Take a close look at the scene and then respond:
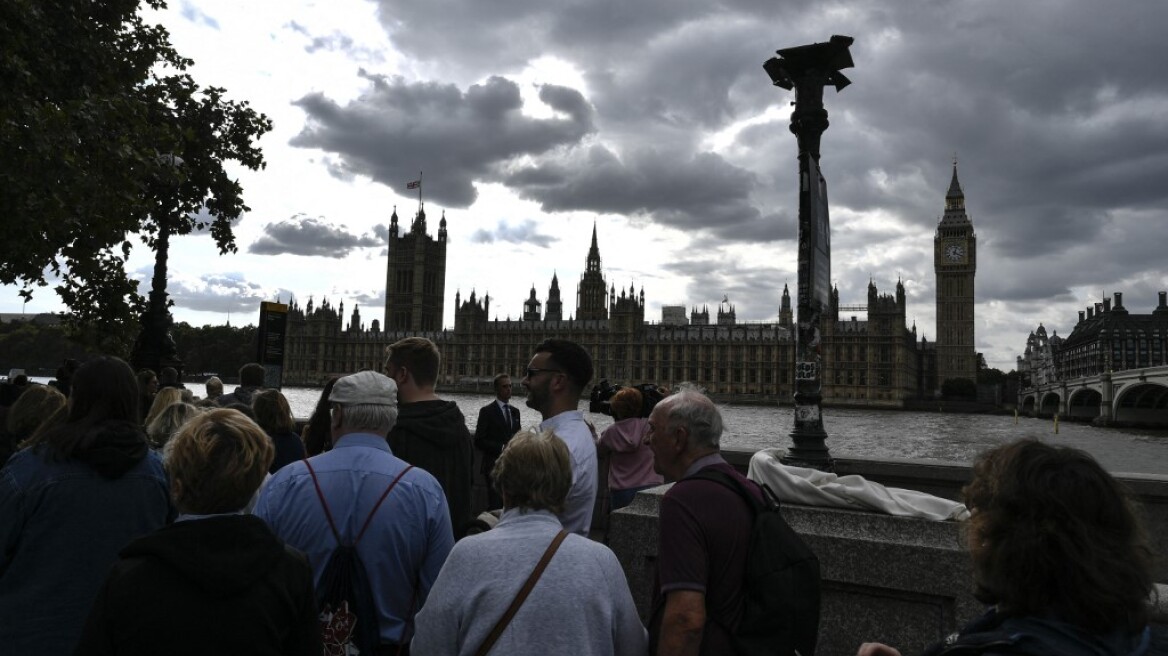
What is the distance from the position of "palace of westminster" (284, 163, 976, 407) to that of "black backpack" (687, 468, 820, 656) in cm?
9059

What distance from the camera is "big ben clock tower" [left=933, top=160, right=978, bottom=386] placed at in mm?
100125

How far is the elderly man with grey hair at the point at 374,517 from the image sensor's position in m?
2.50

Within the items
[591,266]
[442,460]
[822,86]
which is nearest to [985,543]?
[442,460]

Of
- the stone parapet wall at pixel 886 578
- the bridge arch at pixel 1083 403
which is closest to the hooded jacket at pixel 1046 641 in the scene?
the stone parapet wall at pixel 886 578

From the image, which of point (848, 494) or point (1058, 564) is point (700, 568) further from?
point (848, 494)

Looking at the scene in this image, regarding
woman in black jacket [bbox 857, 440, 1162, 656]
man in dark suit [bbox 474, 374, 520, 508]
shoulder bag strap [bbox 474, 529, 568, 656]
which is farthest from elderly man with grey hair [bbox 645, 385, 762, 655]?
man in dark suit [bbox 474, 374, 520, 508]

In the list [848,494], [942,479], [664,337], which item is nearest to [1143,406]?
[664,337]

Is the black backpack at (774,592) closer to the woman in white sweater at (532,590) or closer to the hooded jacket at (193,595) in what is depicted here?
the woman in white sweater at (532,590)

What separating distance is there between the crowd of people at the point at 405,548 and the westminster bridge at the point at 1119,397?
62052mm

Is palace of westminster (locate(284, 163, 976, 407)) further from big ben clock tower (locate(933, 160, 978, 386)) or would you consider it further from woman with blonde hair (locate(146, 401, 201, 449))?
woman with blonde hair (locate(146, 401, 201, 449))

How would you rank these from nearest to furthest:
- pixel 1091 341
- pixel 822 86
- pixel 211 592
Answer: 1. pixel 211 592
2. pixel 822 86
3. pixel 1091 341

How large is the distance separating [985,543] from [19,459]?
3.02 meters

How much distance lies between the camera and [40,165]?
7691 mm

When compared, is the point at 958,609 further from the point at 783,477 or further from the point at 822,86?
the point at 822,86
